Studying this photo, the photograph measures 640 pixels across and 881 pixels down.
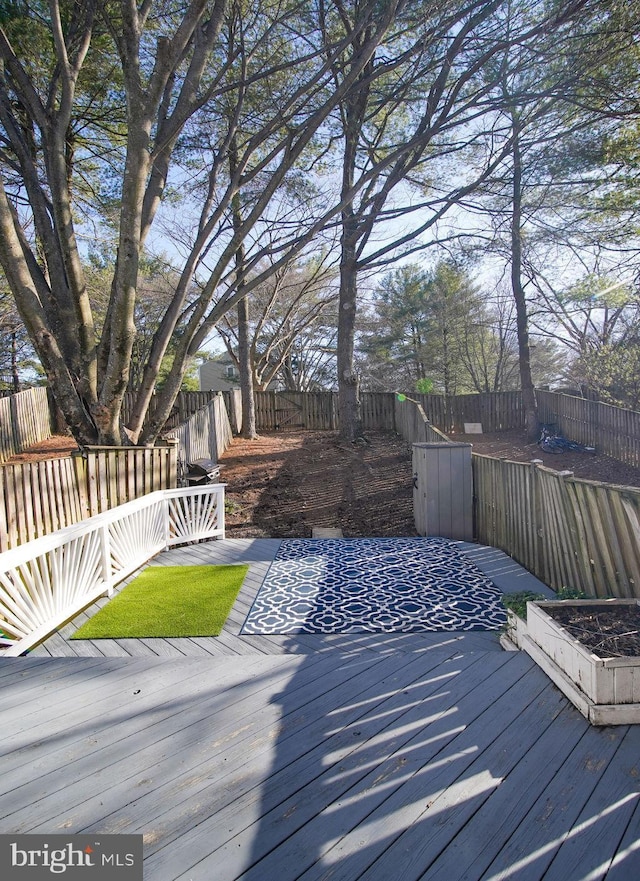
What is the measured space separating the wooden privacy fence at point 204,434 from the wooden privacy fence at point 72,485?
1.75 metres

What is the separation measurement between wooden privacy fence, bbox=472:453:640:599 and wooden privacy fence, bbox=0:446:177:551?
3.83 metres

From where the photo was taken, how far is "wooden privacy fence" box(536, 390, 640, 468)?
27.8 ft

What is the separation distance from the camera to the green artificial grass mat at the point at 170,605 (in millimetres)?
2805

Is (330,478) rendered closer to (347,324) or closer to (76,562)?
(347,324)

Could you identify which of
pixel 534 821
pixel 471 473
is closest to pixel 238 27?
pixel 471 473

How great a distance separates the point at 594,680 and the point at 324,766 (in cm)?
108

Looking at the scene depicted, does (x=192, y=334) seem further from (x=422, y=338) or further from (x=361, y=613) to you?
(x=422, y=338)

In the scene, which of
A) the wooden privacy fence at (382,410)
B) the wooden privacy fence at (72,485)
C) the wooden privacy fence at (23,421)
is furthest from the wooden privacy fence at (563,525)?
the wooden privacy fence at (23,421)

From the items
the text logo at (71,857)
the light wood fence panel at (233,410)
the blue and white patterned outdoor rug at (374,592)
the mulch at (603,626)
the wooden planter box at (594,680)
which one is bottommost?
the blue and white patterned outdoor rug at (374,592)

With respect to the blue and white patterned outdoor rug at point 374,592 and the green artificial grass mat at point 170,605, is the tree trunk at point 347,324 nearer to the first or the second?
the blue and white patterned outdoor rug at point 374,592

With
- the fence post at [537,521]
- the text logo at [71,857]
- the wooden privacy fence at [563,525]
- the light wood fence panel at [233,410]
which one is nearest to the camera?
the text logo at [71,857]

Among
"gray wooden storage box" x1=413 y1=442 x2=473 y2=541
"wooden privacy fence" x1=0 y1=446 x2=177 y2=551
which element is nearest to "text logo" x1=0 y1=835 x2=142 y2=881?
"wooden privacy fence" x1=0 y1=446 x2=177 y2=551

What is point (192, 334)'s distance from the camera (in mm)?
6383

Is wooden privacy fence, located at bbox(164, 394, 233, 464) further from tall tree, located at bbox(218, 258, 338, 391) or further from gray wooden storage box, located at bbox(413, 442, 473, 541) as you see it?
gray wooden storage box, located at bbox(413, 442, 473, 541)
